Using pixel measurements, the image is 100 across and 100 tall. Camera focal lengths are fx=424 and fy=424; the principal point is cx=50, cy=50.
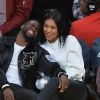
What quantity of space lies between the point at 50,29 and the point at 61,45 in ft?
0.58

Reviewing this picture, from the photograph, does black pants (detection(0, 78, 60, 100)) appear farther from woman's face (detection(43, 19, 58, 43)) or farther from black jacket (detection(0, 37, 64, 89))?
woman's face (detection(43, 19, 58, 43))

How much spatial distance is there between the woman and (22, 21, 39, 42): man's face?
13cm

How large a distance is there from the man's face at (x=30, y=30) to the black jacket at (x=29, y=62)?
79 mm

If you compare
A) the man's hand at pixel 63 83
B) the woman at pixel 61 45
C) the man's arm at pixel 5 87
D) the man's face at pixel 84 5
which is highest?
the man's face at pixel 84 5

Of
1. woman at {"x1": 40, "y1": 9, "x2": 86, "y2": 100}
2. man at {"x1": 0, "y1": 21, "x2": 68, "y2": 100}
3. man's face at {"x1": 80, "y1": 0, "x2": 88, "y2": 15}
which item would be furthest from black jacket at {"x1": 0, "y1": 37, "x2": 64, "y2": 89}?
man's face at {"x1": 80, "y1": 0, "x2": 88, "y2": 15}

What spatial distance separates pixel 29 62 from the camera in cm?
359

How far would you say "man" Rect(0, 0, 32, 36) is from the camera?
4.12 meters

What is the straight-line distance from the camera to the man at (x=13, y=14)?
412cm

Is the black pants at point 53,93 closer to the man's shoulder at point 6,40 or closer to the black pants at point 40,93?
the black pants at point 40,93

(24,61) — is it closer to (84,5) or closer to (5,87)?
(5,87)

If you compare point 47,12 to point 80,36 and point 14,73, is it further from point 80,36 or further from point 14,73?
point 14,73

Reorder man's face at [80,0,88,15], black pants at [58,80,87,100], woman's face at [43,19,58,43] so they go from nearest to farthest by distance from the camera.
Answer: black pants at [58,80,87,100]
woman's face at [43,19,58,43]
man's face at [80,0,88,15]

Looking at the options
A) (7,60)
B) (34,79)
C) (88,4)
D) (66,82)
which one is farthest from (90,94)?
(88,4)

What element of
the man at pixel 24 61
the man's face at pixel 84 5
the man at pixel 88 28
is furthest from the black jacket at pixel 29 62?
the man's face at pixel 84 5
